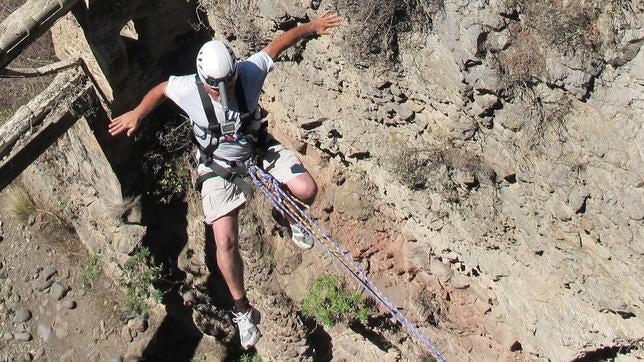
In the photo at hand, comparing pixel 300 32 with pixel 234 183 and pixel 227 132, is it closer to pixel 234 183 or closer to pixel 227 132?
pixel 227 132

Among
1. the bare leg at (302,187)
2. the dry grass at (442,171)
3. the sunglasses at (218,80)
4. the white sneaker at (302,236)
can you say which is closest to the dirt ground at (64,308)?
the white sneaker at (302,236)

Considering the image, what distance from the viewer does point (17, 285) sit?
12.2 metres

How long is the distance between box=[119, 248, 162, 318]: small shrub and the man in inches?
125

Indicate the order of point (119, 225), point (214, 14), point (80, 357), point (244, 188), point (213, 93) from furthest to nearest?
point (80, 357) → point (119, 225) → point (214, 14) → point (244, 188) → point (213, 93)

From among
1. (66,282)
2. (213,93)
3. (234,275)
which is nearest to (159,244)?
(66,282)

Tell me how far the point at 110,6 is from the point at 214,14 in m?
1.29

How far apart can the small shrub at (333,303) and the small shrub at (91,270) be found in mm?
3813

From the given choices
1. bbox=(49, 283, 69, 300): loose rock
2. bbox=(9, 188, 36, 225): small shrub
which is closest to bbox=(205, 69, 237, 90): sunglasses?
bbox=(9, 188, 36, 225): small shrub

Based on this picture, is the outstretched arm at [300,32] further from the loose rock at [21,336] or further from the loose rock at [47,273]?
the loose rock at [21,336]

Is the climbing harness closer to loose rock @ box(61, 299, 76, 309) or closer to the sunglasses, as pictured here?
the sunglasses

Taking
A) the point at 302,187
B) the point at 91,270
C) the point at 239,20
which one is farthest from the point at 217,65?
the point at 91,270

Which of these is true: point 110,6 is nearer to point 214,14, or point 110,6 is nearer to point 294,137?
point 214,14

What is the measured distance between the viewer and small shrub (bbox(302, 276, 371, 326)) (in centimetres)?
1016

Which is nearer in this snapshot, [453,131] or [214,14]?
[453,131]
